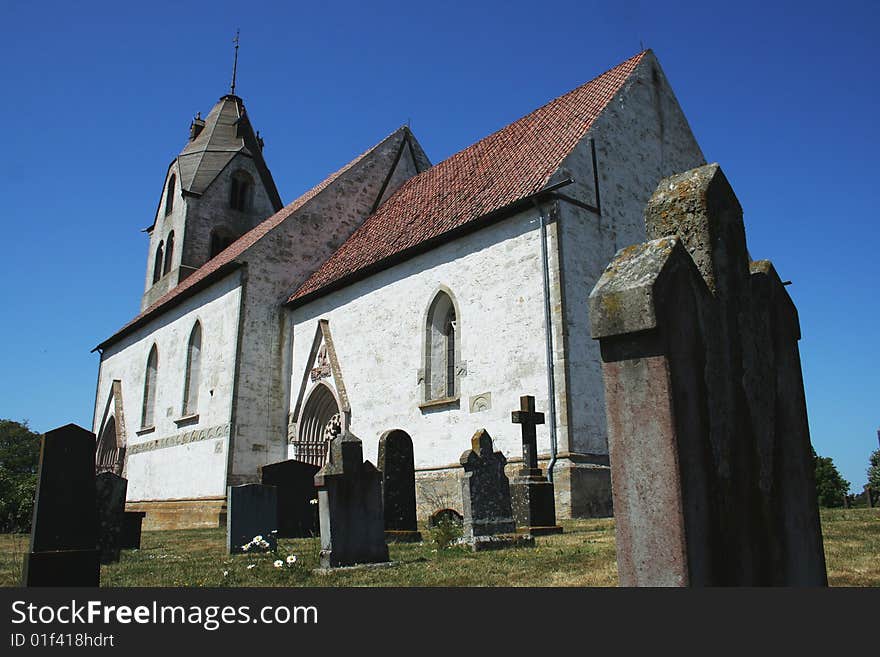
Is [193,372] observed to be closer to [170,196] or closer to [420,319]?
[420,319]

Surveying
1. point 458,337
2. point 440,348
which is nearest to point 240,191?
point 440,348

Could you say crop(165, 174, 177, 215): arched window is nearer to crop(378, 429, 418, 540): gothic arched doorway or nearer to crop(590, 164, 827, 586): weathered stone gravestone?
crop(378, 429, 418, 540): gothic arched doorway

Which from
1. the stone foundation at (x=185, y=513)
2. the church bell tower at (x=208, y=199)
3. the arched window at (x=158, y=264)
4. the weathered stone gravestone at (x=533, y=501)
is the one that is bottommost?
the stone foundation at (x=185, y=513)

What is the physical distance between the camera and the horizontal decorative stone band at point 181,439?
19703 mm

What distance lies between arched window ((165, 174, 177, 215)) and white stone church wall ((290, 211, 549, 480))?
16.6m

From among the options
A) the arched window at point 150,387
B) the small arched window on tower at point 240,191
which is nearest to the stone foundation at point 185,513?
the arched window at point 150,387

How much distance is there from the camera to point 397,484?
34.7ft

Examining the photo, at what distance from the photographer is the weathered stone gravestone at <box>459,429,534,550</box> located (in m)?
8.95

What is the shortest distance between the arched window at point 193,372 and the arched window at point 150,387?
328 cm

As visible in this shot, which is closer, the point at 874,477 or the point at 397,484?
the point at 397,484

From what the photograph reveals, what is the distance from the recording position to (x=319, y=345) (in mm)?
19781

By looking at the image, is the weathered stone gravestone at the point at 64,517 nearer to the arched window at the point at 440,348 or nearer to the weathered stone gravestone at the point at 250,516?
the weathered stone gravestone at the point at 250,516

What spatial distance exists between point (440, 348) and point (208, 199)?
18737mm

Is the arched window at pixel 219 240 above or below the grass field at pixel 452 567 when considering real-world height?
above
